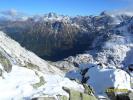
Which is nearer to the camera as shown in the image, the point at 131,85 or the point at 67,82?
the point at 67,82

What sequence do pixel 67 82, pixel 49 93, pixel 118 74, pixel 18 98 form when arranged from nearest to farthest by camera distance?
pixel 18 98 < pixel 49 93 < pixel 67 82 < pixel 118 74

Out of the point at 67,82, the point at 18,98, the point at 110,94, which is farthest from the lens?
the point at 110,94

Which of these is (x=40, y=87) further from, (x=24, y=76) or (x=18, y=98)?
(x=18, y=98)

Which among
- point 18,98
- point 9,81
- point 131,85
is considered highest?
point 131,85

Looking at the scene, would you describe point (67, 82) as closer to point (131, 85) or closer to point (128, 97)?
point (128, 97)

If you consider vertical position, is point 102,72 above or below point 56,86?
above

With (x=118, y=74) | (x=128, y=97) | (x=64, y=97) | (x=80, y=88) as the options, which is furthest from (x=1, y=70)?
(x=118, y=74)

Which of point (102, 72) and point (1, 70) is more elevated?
point (102, 72)

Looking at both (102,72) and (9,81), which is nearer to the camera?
(9,81)

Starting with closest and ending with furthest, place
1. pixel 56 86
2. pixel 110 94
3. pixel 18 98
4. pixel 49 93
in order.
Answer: pixel 18 98 < pixel 49 93 < pixel 56 86 < pixel 110 94

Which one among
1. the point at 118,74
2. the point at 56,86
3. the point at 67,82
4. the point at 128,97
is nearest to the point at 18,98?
the point at 56,86
